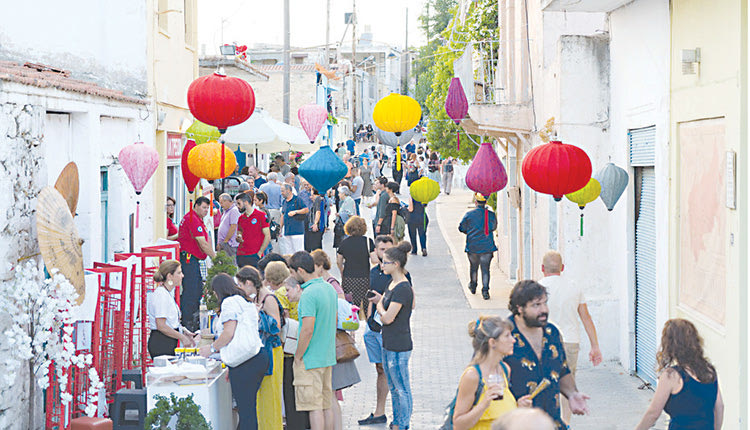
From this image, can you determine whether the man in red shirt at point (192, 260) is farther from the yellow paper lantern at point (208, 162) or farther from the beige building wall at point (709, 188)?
the beige building wall at point (709, 188)

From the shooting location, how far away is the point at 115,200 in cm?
1240

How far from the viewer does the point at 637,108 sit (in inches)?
450

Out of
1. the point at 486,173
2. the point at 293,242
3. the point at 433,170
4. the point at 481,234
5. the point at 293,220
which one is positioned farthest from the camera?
the point at 433,170

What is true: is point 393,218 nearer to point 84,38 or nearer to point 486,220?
point 486,220

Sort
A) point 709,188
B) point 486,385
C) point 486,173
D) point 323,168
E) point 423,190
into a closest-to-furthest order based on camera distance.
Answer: point 486,385 < point 709,188 < point 323,168 < point 486,173 < point 423,190

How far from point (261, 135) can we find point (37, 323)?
11314 mm

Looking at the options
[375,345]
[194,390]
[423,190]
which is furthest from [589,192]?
[423,190]

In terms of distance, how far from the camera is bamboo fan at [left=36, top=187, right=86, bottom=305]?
773 cm

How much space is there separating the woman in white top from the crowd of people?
0.01 metres

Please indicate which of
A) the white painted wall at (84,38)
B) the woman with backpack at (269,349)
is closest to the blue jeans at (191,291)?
the white painted wall at (84,38)

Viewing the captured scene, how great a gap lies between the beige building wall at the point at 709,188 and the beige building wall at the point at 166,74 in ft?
26.3

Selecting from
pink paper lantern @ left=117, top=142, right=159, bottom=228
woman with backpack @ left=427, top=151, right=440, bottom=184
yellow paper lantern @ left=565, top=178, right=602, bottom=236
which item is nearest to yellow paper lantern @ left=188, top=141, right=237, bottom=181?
pink paper lantern @ left=117, top=142, right=159, bottom=228

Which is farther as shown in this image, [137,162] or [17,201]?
[137,162]

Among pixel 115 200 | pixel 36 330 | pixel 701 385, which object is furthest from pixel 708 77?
pixel 115 200
